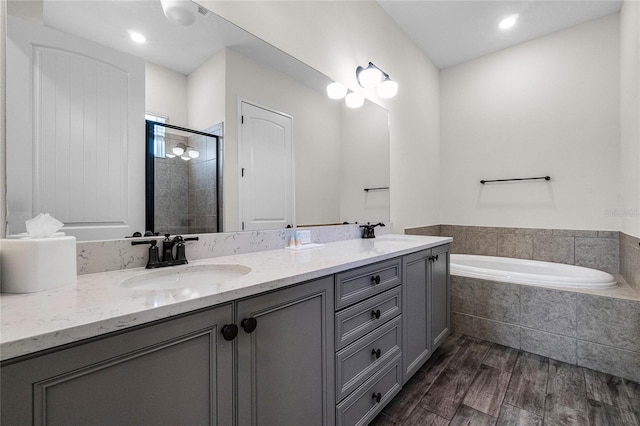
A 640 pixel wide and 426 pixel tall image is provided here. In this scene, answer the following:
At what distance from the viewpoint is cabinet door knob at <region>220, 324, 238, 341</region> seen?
2.43 feet

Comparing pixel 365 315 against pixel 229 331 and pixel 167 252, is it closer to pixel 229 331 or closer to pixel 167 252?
pixel 229 331

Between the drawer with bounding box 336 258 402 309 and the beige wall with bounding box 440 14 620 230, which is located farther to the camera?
the beige wall with bounding box 440 14 620 230

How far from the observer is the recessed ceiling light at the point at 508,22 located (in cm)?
251

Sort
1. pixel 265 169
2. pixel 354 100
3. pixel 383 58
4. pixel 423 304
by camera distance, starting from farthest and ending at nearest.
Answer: pixel 383 58, pixel 354 100, pixel 423 304, pixel 265 169

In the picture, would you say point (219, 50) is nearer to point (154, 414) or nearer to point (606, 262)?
point (154, 414)

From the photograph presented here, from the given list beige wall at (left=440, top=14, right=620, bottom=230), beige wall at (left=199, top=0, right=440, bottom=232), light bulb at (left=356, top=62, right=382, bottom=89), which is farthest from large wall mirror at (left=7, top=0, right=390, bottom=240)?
beige wall at (left=440, top=14, right=620, bottom=230)

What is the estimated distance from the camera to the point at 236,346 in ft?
2.55

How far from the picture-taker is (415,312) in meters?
1.63

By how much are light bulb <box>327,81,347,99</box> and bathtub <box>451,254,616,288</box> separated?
177cm

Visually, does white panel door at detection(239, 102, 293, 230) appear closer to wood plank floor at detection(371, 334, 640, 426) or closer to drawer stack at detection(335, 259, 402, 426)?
drawer stack at detection(335, 259, 402, 426)

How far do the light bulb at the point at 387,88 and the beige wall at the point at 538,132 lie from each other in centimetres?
144

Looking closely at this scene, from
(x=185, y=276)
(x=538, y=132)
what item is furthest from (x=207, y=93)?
(x=538, y=132)

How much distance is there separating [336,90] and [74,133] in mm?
1546

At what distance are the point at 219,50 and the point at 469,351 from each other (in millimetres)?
2525
